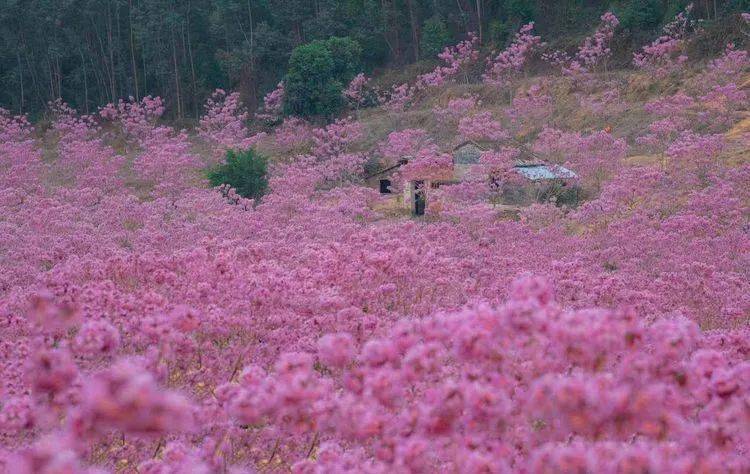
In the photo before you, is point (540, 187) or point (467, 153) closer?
point (540, 187)

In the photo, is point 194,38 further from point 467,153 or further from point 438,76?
point 467,153

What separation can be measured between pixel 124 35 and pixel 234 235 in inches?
1638

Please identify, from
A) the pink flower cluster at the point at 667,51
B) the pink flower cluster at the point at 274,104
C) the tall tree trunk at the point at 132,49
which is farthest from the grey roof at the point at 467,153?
the tall tree trunk at the point at 132,49

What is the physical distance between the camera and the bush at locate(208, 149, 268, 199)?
981 inches

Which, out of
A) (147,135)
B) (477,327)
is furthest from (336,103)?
(477,327)

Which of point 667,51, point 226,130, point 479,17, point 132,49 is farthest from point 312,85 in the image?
point 132,49

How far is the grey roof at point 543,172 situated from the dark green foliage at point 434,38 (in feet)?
70.9

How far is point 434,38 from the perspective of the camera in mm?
43281

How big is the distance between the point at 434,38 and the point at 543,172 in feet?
74.4

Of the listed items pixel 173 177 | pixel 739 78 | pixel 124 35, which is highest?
pixel 124 35

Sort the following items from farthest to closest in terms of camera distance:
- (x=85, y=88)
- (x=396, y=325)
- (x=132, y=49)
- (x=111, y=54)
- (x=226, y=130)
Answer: (x=132, y=49) → (x=85, y=88) → (x=111, y=54) → (x=226, y=130) → (x=396, y=325)

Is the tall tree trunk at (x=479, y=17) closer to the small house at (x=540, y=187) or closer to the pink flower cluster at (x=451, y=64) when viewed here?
the pink flower cluster at (x=451, y=64)

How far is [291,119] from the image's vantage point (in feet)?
122

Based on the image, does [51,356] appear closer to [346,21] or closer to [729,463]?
[729,463]
